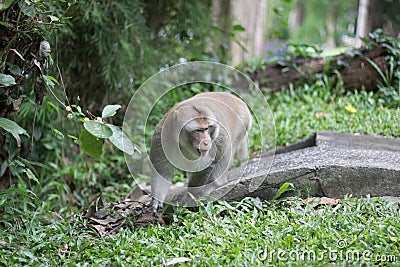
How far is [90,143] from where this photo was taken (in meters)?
3.42

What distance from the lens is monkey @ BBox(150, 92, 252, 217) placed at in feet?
12.3

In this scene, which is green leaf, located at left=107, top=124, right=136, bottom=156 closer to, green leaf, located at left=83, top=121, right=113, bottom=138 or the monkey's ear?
green leaf, located at left=83, top=121, right=113, bottom=138

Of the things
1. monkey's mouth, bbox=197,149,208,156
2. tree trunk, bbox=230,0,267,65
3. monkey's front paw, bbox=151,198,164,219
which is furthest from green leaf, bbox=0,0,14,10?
tree trunk, bbox=230,0,267,65

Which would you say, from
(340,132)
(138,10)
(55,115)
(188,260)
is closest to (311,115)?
(340,132)

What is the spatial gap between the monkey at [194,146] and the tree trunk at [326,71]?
3.43m

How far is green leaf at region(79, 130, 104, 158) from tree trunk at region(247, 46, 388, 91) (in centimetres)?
468

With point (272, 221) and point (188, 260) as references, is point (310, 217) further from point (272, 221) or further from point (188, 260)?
point (188, 260)

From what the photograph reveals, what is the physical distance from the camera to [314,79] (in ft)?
24.9

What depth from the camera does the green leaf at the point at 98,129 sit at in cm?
323

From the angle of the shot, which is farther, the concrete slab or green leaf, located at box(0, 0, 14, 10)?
the concrete slab

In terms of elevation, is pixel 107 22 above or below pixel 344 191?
above

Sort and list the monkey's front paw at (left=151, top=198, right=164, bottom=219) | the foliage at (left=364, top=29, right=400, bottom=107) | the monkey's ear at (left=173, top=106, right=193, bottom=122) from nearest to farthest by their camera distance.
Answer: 1. the monkey's ear at (left=173, top=106, right=193, bottom=122)
2. the monkey's front paw at (left=151, top=198, right=164, bottom=219)
3. the foliage at (left=364, top=29, right=400, bottom=107)

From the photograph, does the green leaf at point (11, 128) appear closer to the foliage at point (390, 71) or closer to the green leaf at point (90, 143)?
the green leaf at point (90, 143)

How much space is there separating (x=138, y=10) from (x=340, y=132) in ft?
8.74
